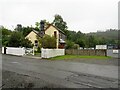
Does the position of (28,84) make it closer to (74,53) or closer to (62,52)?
(62,52)

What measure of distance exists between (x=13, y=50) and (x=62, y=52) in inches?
364

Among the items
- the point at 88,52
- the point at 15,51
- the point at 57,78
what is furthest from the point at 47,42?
the point at 57,78

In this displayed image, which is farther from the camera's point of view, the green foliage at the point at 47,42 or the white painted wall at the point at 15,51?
the green foliage at the point at 47,42

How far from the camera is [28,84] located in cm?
958

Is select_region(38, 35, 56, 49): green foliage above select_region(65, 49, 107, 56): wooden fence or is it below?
above

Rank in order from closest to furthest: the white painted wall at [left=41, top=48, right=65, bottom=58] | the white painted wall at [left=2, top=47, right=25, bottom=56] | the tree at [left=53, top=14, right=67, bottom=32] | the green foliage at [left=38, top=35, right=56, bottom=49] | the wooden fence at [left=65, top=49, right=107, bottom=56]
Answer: the white painted wall at [left=41, top=48, right=65, bottom=58], the white painted wall at [left=2, top=47, right=25, bottom=56], the green foliage at [left=38, top=35, right=56, bottom=49], the wooden fence at [left=65, top=49, right=107, bottom=56], the tree at [left=53, top=14, right=67, bottom=32]

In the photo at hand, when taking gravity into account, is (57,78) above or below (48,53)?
below

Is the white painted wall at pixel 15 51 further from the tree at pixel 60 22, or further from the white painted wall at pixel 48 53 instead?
the tree at pixel 60 22

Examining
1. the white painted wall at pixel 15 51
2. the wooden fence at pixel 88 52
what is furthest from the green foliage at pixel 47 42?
the wooden fence at pixel 88 52

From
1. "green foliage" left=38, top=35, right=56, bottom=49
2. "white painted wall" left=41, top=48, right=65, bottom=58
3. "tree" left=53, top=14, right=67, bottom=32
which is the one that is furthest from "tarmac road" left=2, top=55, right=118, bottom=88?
"tree" left=53, top=14, right=67, bottom=32

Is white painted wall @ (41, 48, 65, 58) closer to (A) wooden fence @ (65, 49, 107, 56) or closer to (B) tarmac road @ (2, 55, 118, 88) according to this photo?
(A) wooden fence @ (65, 49, 107, 56)

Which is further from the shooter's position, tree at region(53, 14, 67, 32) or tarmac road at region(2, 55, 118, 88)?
tree at region(53, 14, 67, 32)

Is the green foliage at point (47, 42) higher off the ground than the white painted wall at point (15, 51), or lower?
higher

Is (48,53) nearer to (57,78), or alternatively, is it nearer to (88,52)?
(88,52)
